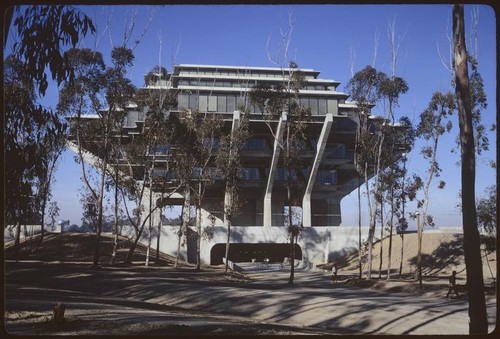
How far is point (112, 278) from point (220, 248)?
109 feet

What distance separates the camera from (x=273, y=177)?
52719mm

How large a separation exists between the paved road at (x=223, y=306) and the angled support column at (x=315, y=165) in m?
30.5

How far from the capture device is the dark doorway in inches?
2222

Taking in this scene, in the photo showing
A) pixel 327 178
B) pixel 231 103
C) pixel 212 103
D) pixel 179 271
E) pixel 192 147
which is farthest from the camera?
pixel 327 178

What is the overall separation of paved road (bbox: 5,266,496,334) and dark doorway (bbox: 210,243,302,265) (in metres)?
32.5

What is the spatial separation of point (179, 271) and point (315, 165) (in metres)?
24.5

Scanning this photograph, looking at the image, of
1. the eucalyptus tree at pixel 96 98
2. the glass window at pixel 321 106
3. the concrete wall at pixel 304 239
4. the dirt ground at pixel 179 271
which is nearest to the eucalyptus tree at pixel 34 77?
the dirt ground at pixel 179 271

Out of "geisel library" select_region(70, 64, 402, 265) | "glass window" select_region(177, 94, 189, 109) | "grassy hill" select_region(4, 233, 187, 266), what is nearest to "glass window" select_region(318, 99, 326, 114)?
"geisel library" select_region(70, 64, 402, 265)

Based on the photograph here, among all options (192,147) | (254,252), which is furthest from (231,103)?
(254,252)

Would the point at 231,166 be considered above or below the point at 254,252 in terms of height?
above

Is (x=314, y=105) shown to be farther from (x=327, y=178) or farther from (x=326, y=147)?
(x=327, y=178)

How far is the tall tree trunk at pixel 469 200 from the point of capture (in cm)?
726

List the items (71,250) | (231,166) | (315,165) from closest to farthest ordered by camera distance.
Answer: (231,166), (71,250), (315,165)

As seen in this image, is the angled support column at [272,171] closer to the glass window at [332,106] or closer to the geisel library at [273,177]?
the geisel library at [273,177]
